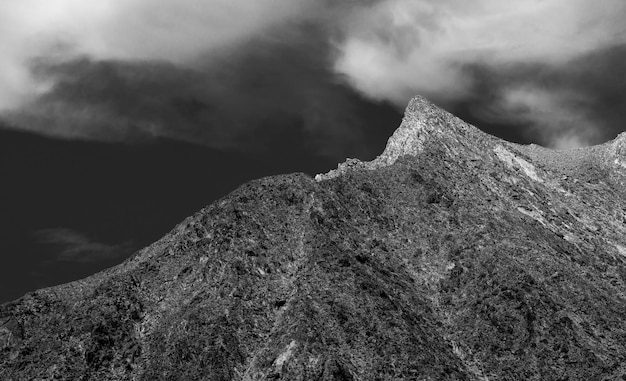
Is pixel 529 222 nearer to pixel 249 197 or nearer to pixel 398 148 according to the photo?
pixel 398 148

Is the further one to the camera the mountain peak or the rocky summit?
the mountain peak

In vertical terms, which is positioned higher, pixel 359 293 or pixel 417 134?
pixel 417 134

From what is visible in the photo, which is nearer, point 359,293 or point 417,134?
point 359,293

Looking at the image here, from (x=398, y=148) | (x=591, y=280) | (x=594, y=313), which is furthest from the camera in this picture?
(x=398, y=148)

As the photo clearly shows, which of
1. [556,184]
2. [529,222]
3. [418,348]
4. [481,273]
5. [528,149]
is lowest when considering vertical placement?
[418,348]

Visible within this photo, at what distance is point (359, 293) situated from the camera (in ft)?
302

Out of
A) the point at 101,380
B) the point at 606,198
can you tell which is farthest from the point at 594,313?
the point at 101,380

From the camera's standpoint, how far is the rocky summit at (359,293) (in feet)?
276

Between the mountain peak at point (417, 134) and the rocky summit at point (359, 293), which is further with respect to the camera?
the mountain peak at point (417, 134)

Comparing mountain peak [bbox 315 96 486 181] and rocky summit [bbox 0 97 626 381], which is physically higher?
mountain peak [bbox 315 96 486 181]

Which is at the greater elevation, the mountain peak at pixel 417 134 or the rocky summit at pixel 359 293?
the mountain peak at pixel 417 134

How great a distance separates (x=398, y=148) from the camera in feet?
431

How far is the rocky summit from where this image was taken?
84062mm

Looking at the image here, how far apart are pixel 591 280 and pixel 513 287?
1393 cm
